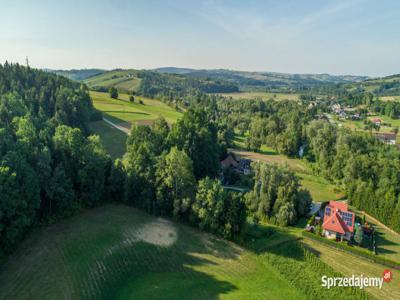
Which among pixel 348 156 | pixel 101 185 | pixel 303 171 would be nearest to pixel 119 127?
pixel 101 185

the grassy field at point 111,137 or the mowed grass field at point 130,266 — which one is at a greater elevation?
the grassy field at point 111,137

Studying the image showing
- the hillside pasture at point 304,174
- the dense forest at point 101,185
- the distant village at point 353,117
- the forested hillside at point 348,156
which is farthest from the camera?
the distant village at point 353,117

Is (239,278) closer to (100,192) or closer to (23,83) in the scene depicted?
(100,192)

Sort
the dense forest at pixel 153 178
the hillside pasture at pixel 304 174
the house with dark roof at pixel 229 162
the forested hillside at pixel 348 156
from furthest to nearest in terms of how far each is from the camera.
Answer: the house with dark roof at pixel 229 162 < the hillside pasture at pixel 304 174 < the forested hillside at pixel 348 156 < the dense forest at pixel 153 178

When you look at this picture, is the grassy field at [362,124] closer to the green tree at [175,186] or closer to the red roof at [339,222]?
the red roof at [339,222]

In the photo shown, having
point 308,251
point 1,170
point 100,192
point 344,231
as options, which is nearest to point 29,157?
point 1,170

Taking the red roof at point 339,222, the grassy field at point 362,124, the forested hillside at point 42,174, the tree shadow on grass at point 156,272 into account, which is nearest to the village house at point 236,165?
the red roof at point 339,222

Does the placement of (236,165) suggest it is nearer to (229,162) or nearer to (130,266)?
(229,162)
